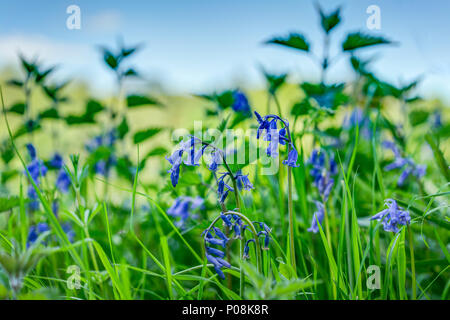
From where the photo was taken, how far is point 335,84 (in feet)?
4.17

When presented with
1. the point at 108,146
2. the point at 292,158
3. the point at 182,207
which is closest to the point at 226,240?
the point at 292,158

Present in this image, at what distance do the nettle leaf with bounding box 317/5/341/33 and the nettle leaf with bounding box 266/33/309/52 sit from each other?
0.17 m

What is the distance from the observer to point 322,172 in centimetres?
114

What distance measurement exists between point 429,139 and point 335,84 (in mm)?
357

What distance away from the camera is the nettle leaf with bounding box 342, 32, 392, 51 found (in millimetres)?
1170

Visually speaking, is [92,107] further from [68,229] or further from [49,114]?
[68,229]

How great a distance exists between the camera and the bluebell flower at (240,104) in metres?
1.31

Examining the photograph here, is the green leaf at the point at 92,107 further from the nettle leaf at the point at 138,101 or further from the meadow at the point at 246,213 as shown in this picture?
the nettle leaf at the point at 138,101

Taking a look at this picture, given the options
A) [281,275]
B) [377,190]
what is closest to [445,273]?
[377,190]

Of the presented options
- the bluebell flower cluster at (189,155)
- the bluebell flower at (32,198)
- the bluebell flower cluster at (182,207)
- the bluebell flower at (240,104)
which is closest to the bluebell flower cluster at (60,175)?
the bluebell flower at (32,198)

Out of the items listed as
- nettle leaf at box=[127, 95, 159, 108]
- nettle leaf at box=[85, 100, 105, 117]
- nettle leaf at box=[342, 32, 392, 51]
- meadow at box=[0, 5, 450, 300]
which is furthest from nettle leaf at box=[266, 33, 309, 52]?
nettle leaf at box=[85, 100, 105, 117]

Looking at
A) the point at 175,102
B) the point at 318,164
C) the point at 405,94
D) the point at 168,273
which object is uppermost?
the point at 175,102
